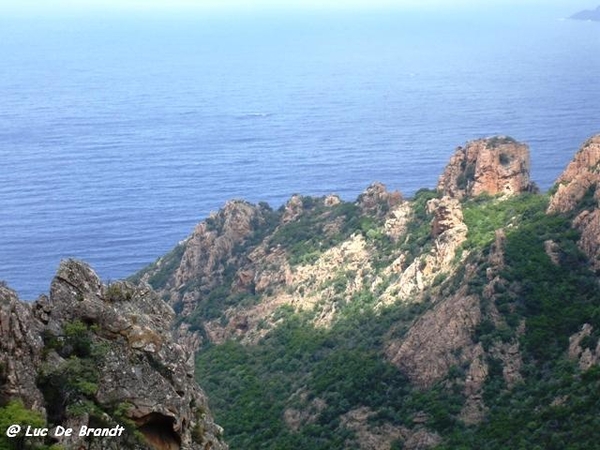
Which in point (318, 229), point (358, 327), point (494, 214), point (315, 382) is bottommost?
point (315, 382)

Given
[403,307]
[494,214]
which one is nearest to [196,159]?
[494,214]

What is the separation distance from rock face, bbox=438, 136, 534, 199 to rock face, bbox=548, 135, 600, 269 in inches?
187

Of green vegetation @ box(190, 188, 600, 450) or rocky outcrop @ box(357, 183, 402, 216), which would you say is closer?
green vegetation @ box(190, 188, 600, 450)

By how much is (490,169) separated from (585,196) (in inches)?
409

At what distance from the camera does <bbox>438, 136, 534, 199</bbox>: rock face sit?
196 ft

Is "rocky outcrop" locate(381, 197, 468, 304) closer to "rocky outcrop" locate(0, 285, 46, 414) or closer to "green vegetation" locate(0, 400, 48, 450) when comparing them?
"rocky outcrop" locate(0, 285, 46, 414)

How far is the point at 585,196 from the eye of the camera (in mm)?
50375

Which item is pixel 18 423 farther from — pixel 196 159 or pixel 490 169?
pixel 196 159

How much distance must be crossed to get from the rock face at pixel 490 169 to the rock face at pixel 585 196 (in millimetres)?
4740

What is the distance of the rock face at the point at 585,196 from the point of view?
152 ft

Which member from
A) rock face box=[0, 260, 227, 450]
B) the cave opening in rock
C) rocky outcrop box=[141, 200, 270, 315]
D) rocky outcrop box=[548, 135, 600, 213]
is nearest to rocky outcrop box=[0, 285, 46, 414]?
rock face box=[0, 260, 227, 450]

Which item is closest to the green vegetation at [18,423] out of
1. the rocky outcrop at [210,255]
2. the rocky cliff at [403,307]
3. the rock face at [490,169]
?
the rocky cliff at [403,307]

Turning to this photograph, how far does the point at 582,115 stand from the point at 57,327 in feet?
502

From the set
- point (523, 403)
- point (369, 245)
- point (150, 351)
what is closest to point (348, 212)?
point (369, 245)
